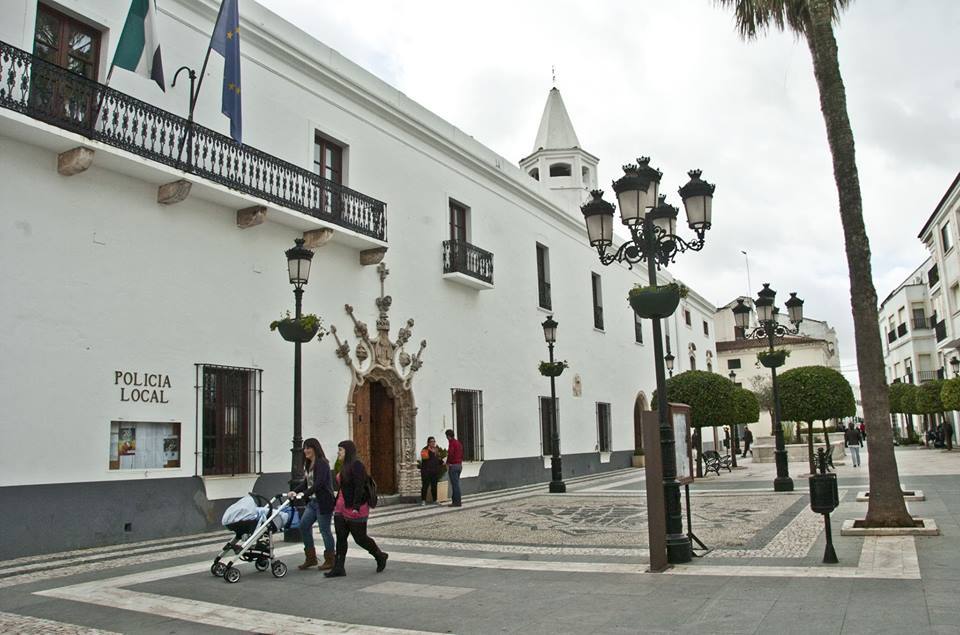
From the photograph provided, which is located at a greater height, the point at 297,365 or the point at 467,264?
the point at 467,264

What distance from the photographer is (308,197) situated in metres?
14.0

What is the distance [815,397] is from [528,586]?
41.2 ft

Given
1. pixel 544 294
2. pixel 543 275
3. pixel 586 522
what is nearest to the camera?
pixel 586 522

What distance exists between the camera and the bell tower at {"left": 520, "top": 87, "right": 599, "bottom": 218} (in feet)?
96.3

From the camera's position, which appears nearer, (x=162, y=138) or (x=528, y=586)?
(x=528, y=586)

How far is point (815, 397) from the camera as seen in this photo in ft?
57.3

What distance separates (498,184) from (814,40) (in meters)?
12.2

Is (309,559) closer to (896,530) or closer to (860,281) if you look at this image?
(896,530)

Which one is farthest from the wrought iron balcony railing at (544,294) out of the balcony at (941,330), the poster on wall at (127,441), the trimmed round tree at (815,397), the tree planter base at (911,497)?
the balcony at (941,330)

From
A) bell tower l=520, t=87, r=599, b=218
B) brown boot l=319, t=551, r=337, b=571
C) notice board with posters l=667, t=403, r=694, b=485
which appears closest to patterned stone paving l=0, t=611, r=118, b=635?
brown boot l=319, t=551, r=337, b=571

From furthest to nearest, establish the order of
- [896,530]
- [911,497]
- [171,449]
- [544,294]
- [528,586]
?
[544,294]
[911,497]
[171,449]
[896,530]
[528,586]

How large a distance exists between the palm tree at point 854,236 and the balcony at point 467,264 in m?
9.33

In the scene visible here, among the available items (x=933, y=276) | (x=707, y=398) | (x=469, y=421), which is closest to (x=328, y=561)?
(x=469, y=421)

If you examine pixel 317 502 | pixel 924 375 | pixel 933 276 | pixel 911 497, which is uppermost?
pixel 933 276
